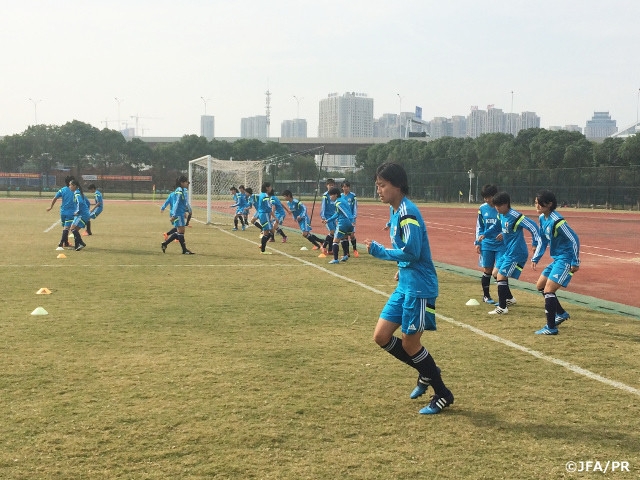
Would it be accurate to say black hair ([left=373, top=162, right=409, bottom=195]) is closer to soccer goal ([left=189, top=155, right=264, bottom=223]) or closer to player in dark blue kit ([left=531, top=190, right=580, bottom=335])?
player in dark blue kit ([left=531, top=190, right=580, bottom=335])

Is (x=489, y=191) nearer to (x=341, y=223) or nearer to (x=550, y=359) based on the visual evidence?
(x=550, y=359)

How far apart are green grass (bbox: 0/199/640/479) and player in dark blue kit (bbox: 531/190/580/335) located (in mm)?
311

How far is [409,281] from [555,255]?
14.2ft

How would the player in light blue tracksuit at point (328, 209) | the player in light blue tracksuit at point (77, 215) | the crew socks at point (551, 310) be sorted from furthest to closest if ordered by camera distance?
the player in light blue tracksuit at point (77, 215), the player in light blue tracksuit at point (328, 209), the crew socks at point (551, 310)

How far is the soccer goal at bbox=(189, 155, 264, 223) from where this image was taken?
4297 centimetres

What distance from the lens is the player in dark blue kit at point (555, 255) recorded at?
9.11 m

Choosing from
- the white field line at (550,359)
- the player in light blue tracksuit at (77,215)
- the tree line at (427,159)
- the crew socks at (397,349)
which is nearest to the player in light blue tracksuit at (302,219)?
the player in light blue tracksuit at (77,215)

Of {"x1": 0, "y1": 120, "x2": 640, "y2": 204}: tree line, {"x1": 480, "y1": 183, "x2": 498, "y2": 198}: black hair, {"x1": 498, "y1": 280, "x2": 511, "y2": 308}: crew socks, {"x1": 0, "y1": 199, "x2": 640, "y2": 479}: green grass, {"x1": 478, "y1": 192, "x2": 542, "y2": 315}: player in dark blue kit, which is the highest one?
{"x1": 0, "y1": 120, "x2": 640, "y2": 204}: tree line

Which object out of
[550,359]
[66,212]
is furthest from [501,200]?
[66,212]

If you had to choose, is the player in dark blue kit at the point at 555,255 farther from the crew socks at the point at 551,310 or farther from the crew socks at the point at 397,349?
the crew socks at the point at 397,349

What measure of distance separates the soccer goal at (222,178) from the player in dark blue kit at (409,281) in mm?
35916

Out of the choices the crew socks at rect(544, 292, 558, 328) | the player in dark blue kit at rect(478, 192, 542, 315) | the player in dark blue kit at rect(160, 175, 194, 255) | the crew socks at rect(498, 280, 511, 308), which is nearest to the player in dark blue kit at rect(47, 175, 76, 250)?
the player in dark blue kit at rect(160, 175, 194, 255)

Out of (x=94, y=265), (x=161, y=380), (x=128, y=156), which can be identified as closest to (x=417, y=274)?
(x=161, y=380)

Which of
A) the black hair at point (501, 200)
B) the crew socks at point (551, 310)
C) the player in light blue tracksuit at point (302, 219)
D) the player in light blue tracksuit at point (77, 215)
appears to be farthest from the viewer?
the player in light blue tracksuit at point (302, 219)
